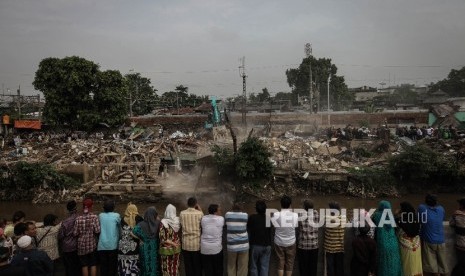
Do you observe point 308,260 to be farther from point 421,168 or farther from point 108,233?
point 421,168

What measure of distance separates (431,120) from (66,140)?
95.1 feet

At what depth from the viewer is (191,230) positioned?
477 centimetres

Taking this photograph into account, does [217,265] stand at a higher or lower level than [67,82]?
lower

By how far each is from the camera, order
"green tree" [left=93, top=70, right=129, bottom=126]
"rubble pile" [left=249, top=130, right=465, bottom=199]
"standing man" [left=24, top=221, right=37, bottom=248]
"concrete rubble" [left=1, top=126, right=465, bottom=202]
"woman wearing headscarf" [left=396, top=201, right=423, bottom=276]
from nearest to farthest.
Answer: "standing man" [left=24, top=221, right=37, bottom=248] < "woman wearing headscarf" [left=396, top=201, right=423, bottom=276] < "rubble pile" [left=249, top=130, right=465, bottom=199] < "concrete rubble" [left=1, top=126, right=465, bottom=202] < "green tree" [left=93, top=70, right=129, bottom=126]

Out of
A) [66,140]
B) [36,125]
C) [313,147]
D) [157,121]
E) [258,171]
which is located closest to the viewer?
[258,171]

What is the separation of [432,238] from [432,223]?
0.68 ft

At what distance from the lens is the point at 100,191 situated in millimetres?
16938

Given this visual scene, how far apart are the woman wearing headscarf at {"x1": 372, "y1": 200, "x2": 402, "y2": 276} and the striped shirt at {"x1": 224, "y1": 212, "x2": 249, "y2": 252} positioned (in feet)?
5.49

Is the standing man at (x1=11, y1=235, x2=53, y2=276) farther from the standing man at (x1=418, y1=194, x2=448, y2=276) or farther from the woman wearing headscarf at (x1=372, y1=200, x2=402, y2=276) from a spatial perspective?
the standing man at (x1=418, y1=194, x2=448, y2=276)

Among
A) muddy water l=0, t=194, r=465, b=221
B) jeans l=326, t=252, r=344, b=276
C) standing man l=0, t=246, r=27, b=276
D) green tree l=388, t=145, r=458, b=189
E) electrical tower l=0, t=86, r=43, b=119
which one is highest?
electrical tower l=0, t=86, r=43, b=119

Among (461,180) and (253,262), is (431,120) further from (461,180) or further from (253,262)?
(253,262)

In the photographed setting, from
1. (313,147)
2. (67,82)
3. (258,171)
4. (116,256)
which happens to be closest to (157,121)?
(67,82)

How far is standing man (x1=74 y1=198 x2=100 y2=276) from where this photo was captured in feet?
15.6

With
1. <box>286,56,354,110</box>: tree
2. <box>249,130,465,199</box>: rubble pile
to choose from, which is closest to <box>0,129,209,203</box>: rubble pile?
<box>249,130,465,199</box>: rubble pile
